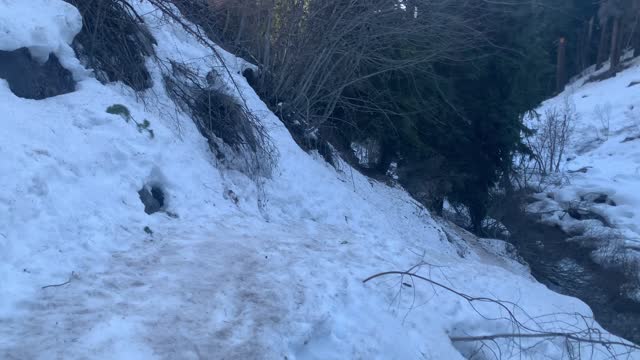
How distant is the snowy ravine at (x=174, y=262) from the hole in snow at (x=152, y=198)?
94mm

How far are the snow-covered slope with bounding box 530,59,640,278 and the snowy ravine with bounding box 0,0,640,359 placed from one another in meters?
8.29

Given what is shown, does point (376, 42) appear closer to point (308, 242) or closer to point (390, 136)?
point (390, 136)

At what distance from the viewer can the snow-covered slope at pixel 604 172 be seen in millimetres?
15776

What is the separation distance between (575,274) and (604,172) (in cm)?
914

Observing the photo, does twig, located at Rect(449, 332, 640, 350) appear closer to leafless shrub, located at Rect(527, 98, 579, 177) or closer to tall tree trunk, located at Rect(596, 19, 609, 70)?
leafless shrub, located at Rect(527, 98, 579, 177)

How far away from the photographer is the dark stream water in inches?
433

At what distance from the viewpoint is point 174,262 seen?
17.1 ft

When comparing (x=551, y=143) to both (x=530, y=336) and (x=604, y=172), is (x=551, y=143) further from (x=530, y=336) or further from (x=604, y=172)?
(x=530, y=336)

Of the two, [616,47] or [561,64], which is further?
[561,64]

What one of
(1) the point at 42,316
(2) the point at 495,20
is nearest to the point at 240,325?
(1) the point at 42,316

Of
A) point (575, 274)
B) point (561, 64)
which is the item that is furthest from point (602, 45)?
point (575, 274)

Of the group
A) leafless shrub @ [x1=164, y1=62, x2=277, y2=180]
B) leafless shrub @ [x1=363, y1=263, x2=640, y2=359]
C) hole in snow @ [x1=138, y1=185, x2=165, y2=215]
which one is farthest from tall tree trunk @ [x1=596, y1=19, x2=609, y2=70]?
hole in snow @ [x1=138, y1=185, x2=165, y2=215]

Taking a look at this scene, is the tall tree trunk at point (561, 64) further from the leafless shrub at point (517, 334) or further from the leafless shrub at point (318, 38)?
the leafless shrub at point (517, 334)

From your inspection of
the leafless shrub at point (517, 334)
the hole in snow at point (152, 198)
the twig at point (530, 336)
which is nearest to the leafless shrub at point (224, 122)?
the hole in snow at point (152, 198)
